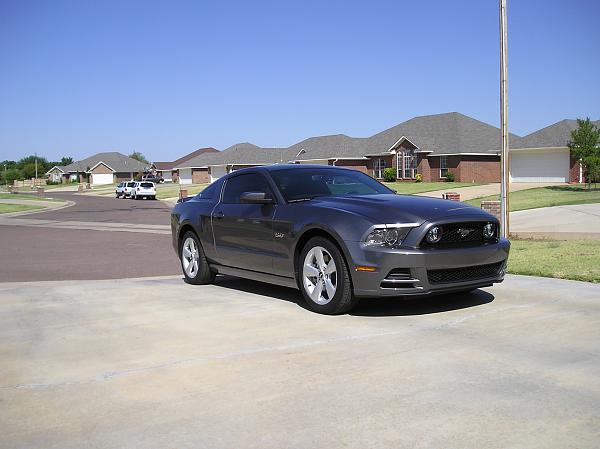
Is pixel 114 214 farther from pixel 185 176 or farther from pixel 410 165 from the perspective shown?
pixel 185 176

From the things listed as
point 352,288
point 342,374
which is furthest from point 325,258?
point 342,374

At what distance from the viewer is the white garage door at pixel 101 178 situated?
120688 mm

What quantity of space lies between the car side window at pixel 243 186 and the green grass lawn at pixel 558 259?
389cm

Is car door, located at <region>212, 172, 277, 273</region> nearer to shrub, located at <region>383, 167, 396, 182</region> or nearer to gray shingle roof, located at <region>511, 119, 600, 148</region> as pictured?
gray shingle roof, located at <region>511, 119, 600, 148</region>

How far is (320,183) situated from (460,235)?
1973mm

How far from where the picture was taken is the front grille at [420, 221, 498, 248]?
6.46m

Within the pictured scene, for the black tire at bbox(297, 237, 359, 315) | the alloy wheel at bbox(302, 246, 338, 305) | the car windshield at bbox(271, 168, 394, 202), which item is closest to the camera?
the black tire at bbox(297, 237, 359, 315)

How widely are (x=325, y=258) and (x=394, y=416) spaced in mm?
3140

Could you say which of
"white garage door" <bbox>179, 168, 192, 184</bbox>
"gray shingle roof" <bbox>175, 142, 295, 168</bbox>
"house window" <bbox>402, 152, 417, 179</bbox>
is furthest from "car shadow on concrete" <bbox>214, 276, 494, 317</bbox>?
"white garage door" <bbox>179, 168, 192, 184</bbox>

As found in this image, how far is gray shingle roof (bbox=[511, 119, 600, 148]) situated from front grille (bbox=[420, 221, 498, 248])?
4480 cm

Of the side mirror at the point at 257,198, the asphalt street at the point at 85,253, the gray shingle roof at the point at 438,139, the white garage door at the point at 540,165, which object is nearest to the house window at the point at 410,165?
the gray shingle roof at the point at 438,139

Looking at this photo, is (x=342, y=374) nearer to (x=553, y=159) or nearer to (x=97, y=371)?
(x=97, y=371)

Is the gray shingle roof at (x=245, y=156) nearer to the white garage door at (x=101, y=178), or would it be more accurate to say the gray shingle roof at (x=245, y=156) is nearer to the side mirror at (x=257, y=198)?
the white garage door at (x=101, y=178)

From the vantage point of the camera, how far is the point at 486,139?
56.6 metres
